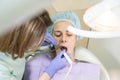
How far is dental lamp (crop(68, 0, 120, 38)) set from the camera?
630 mm

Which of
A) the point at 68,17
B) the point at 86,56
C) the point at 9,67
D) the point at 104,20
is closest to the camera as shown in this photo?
the point at 104,20

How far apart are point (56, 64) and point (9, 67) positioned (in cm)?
32

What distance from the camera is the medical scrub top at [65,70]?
112 centimetres

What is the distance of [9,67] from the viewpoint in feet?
2.79

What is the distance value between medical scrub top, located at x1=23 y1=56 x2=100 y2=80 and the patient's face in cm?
11

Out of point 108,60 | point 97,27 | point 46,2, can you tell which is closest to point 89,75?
point 108,60

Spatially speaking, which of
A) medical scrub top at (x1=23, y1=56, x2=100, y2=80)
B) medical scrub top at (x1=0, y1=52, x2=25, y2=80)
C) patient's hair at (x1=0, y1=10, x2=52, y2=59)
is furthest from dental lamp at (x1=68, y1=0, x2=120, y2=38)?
medical scrub top at (x1=23, y1=56, x2=100, y2=80)

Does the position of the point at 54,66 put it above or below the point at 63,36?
below

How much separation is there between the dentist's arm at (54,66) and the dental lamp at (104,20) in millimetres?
402

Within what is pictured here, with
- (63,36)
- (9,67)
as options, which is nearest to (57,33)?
(63,36)

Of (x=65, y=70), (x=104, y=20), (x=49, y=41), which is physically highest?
(x=104, y=20)

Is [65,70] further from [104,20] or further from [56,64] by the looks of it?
[104,20]

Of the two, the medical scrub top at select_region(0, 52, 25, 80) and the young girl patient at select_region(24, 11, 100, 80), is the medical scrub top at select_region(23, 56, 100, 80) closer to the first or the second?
the young girl patient at select_region(24, 11, 100, 80)

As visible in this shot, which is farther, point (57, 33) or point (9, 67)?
point (57, 33)
